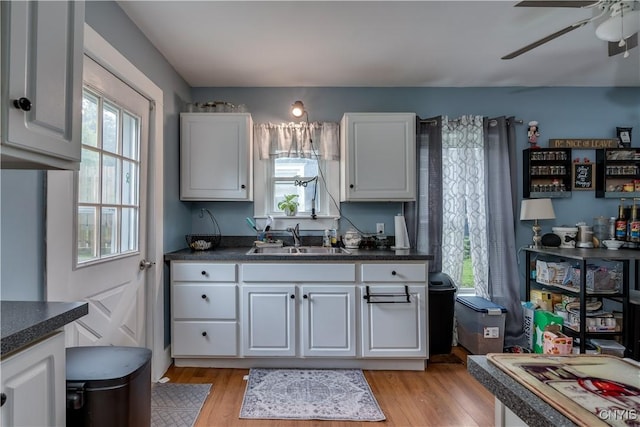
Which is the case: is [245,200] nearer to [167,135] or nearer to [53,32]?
[167,135]

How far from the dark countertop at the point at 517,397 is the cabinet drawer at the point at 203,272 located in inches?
81.7

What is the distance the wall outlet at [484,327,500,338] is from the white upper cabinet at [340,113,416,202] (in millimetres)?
1273

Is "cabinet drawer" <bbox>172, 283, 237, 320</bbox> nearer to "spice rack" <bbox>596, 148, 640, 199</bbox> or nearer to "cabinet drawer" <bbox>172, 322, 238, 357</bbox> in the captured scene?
"cabinet drawer" <bbox>172, 322, 238, 357</bbox>

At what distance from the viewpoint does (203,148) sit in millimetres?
2855

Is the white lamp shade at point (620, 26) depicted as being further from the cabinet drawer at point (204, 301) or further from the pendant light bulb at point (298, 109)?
the cabinet drawer at point (204, 301)

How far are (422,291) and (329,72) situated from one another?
1.98 metres

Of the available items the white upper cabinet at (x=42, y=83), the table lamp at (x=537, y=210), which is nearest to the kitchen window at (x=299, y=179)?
the table lamp at (x=537, y=210)

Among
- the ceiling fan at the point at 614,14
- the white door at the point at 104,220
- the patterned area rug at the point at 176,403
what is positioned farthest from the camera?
the patterned area rug at the point at 176,403

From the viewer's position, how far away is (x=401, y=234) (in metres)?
2.96

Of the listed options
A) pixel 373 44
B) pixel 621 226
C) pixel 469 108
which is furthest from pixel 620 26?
pixel 621 226

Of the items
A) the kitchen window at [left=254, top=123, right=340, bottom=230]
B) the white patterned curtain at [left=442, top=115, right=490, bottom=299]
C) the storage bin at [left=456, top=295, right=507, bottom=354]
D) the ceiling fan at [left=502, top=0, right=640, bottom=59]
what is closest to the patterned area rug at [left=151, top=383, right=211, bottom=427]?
the kitchen window at [left=254, top=123, right=340, bottom=230]

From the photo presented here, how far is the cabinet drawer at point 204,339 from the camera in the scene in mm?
2535

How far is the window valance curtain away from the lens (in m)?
3.13

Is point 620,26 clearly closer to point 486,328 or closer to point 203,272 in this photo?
point 486,328
